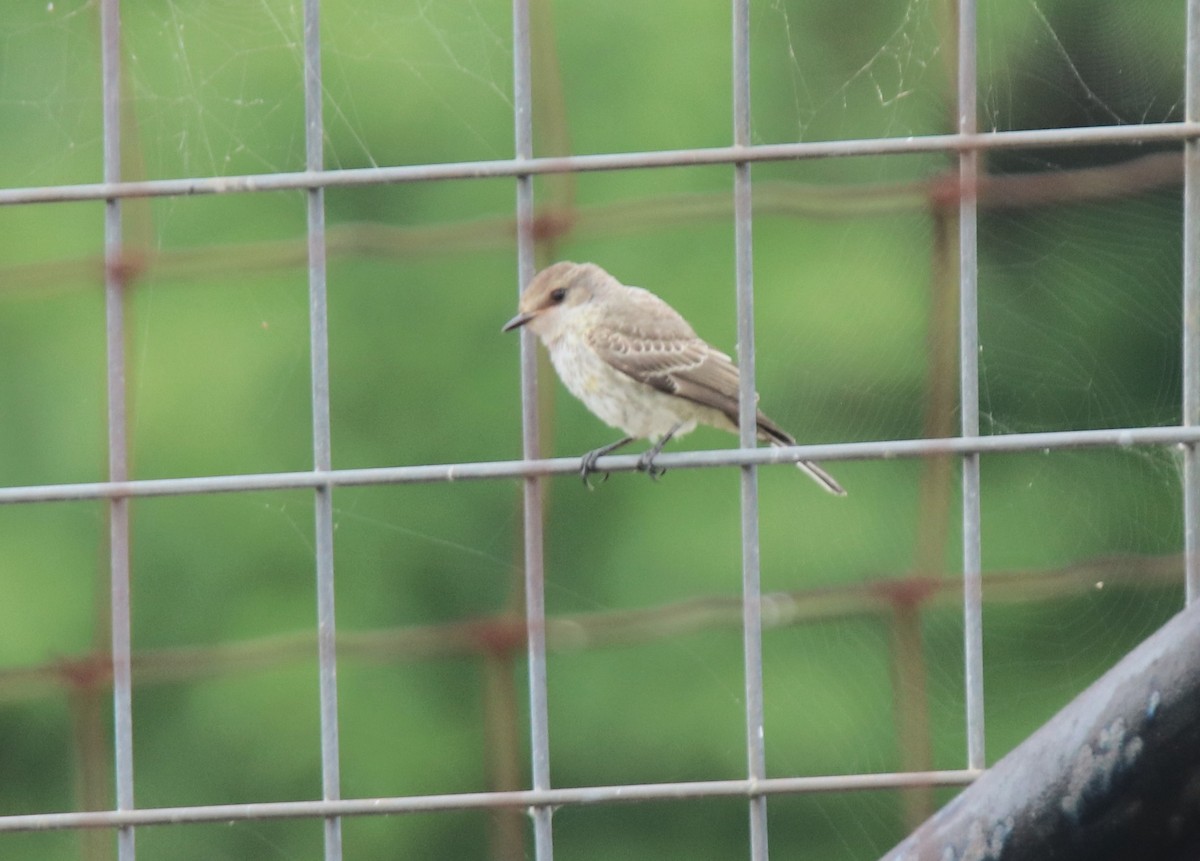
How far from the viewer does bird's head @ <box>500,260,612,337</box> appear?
378 centimetres

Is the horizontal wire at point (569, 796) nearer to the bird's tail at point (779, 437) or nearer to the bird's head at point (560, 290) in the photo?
the bird's tail at point (779, 437)

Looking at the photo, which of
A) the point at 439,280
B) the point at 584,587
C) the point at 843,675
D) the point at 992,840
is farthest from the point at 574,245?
the point at 992,840

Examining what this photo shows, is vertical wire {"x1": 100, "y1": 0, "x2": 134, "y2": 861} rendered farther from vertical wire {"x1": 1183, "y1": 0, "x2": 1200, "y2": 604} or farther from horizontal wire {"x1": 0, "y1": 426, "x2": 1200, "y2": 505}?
vertical wire {"x1": 1183, "y1": 0, "x2": 1200, "y2": 604}

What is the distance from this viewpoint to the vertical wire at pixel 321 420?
2.26 meters

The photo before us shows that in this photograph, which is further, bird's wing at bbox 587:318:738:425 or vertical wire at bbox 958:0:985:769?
bird's wing at bbox 587:318:738:425

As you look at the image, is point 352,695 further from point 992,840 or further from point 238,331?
point 992,840

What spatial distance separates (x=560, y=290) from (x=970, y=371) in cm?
172

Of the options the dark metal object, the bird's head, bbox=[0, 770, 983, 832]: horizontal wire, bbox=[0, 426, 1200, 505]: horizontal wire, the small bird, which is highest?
the bird's head

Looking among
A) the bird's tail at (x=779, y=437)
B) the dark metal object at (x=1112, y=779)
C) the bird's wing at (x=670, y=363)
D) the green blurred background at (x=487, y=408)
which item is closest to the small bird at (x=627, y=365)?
the bird's wing at (x=670, y=363)

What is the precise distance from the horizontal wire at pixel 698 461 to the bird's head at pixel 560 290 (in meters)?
1.42

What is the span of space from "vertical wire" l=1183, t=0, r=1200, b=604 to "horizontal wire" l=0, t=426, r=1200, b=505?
0.14ft

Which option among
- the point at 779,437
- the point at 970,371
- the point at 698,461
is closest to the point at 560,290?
the point at 779,437

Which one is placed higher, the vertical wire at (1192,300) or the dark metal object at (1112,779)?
the vertical wire at (1192,300)

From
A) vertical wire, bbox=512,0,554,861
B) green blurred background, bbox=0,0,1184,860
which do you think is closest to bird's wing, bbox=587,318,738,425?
green blurred background, bbox=0,0,1184,860
